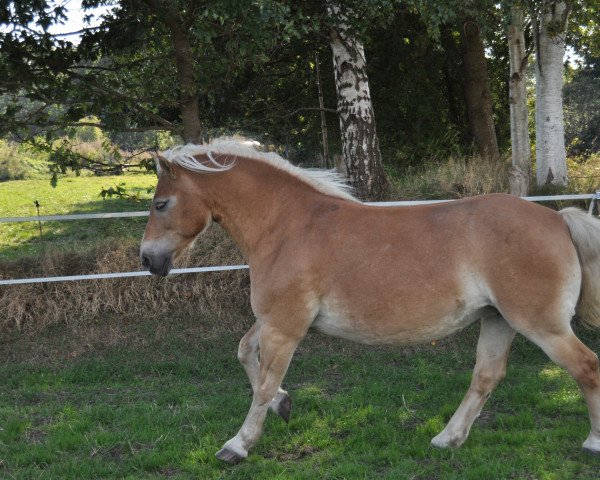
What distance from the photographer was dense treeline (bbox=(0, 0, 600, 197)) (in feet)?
26.6

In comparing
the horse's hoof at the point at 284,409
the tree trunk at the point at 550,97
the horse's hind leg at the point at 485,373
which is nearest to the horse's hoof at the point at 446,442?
the horse's hind leg at the point at 485,373

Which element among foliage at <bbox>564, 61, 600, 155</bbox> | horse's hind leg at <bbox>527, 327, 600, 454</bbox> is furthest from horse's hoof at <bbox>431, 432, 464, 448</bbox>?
foliage at <bbox>564, 61, 600, 155</bbox>

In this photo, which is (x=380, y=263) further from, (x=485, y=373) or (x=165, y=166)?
(x=165, y=166)

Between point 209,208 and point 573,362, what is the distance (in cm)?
261

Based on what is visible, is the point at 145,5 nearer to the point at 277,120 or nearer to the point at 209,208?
the point at 209,208

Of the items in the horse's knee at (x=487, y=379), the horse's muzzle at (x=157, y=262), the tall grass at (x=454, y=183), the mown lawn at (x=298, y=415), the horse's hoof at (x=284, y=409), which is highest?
the horse's muzzle at (x=157, y=262)

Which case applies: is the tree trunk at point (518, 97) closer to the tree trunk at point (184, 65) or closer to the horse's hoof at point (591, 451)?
the tree trunk at point (184, 65)

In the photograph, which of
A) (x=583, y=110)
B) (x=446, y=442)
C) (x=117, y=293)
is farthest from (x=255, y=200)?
(x=583, y=110)

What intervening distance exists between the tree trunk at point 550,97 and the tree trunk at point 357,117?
10.4ft

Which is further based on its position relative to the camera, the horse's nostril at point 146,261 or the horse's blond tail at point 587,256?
the horse's nostril at point 146,261

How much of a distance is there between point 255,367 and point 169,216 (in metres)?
1.28

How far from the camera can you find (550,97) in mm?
10859

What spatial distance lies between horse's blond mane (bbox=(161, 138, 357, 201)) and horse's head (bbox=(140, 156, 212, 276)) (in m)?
0.09

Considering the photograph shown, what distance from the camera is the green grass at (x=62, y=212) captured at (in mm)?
10332
